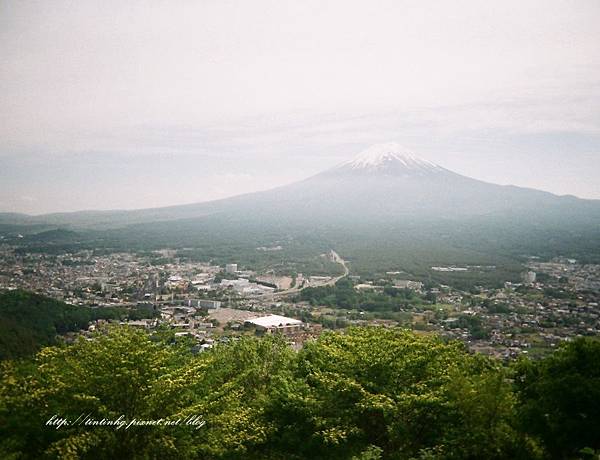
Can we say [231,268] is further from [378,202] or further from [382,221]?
[378,202]

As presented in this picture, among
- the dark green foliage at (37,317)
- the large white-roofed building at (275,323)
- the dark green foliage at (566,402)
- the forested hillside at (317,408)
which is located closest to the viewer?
the forested hillside at (317,408)

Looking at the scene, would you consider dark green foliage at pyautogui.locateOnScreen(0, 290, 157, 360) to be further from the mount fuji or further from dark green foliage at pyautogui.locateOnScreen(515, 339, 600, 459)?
the mount fuji

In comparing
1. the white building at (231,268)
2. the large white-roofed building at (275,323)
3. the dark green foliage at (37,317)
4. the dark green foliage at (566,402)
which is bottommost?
the large white-roofed building at (275,323)

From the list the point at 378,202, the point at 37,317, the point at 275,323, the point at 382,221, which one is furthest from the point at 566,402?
the point at 378,202

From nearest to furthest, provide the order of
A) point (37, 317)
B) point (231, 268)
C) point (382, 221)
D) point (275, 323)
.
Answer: point (37, 317), point (275, 323), point (231, 268), point (382, 221)

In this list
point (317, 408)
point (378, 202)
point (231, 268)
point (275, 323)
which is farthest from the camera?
point (378, 202)

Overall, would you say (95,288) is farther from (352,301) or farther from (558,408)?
(558,408)

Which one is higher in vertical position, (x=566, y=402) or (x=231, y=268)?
(x=566, y=402)

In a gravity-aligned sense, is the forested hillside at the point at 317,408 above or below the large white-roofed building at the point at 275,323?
above

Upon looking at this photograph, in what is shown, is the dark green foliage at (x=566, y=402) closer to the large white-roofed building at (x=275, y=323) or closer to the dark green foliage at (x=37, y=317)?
the dark green foliage at (x=37, y=317)

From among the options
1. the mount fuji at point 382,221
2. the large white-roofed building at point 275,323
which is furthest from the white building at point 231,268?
the large white-roofed building at point 275,323

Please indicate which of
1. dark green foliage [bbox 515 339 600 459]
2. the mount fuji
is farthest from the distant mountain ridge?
dark green foliage [bbox 515 339 600 459]

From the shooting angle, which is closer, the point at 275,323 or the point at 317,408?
the point at 317,408
